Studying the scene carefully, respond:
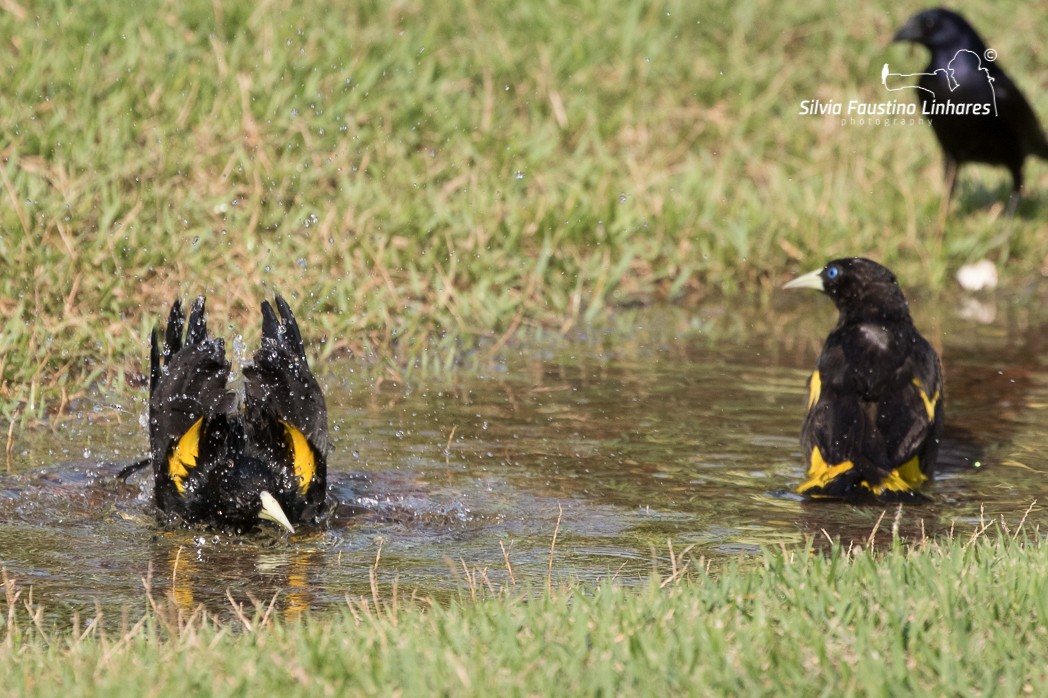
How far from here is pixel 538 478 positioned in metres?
5.58

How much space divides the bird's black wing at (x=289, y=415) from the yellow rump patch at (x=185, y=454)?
178 millimetres

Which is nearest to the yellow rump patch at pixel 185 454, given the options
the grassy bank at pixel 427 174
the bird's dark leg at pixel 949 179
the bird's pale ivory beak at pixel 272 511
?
the bird's pale ivory beak at pixel 272 511

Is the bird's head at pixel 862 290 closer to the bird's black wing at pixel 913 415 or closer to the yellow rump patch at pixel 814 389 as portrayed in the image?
the bird's black wing at pixel 913 415

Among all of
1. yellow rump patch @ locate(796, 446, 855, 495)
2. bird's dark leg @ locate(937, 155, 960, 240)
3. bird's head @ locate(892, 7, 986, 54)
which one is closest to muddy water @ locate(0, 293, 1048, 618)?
yellow rump patch @ locate(796, 446, 855, 495)

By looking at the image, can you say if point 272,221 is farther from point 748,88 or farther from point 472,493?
point 748,88

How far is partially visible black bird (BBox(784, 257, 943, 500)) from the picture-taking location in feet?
17.8

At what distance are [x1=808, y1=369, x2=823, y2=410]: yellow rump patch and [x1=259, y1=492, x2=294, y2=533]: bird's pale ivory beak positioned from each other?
2.05m

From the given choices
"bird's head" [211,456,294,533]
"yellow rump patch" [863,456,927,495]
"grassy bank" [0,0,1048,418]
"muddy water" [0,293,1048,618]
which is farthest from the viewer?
"grassy bank" [0,0,1048,418]

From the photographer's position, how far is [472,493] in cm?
539

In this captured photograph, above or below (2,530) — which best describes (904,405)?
above

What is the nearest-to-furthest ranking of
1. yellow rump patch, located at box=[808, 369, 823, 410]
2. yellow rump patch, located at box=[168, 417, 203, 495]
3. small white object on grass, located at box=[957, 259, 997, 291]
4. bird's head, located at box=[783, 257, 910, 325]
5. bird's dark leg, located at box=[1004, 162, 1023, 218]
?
yellow rump patch, located at box=[168, 417, 203, 495]
yellow rump patch, located at box=[808, 369, 823, 410]
bird's head, located at box=[783, 257, 910, 325]
small white object on grass, located at box=[957, 259, 997, 291]
bird's dark leg, located at box=[1004, 162, 1023, 218]

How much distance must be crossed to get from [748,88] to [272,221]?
3.95 m

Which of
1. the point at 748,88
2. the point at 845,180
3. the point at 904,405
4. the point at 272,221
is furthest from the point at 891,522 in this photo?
the point at 748,88

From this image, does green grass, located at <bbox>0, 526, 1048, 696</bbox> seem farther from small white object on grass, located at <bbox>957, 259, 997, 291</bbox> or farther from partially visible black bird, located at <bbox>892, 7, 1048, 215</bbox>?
partially visible black bird, located at <bbox>892, 7, 1048, 215</bbox>
